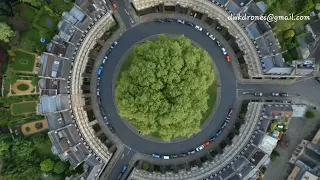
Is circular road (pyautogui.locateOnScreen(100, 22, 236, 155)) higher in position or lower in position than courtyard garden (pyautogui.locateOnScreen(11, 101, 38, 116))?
higher

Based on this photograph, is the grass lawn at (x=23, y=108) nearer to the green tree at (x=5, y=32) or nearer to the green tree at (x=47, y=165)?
the green tree at (x=47, y=165)

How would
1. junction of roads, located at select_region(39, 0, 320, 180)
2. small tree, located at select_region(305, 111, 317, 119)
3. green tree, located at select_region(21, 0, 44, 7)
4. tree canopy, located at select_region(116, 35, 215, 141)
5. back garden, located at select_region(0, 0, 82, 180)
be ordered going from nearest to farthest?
tree canopy, located at select_region(116, 35, 215, 141) < green tree, located at select_region(21, 0, 44, 7) < junction of roads, located at select_region(39, 0, 320, 180) < back garden, located at select_region(0, 0, 82, 180) < small tree, located at select_region(305, 111, 317, 119)

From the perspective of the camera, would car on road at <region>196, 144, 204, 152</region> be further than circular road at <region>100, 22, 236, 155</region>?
No

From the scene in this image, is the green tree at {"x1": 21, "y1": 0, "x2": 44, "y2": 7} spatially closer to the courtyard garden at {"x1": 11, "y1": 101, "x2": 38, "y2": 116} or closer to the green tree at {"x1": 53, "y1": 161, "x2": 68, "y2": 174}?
the courtyard garden at {"x1": 11, "y1": 101, "x2": 38, "y2": 116}

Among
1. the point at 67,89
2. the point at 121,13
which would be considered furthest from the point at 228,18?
the point at 67,89

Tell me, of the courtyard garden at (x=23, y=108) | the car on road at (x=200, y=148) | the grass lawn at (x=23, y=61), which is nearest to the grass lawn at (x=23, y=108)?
the courtyard garden at (x=23, y=108)

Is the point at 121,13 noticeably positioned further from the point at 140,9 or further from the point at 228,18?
the point at 228,18

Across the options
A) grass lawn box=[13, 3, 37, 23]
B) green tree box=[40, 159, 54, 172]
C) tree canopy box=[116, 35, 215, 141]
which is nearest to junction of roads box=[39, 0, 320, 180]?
green tree box=[40, 159, 54, 172]
